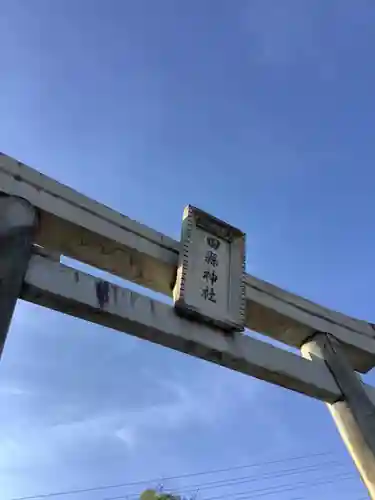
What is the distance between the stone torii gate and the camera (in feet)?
15.5

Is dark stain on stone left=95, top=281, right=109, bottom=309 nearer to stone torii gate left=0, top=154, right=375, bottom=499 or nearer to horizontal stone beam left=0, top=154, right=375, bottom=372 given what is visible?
stone torii gate left=0, top=154, right=375, bottom=499

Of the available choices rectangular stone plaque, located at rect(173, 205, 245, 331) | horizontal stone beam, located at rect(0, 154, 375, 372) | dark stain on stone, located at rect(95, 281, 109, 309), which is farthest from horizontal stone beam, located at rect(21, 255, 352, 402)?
horizontal stone beam, located at rect(0, 154, 375, 372)

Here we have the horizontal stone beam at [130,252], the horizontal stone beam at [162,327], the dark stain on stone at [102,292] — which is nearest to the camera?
the horizontal stone beam at [162,327]

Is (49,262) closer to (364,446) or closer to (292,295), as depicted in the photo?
(292,295)

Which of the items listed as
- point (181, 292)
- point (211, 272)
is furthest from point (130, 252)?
point (211, 272)

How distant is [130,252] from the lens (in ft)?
17.9

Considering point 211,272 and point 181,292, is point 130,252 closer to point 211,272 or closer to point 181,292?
point 181,292

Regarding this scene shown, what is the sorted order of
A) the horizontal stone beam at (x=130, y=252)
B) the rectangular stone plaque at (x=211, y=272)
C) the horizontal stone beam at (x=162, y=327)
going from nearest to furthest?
the horizontal stone beam at (x=162, y=327), the horizontal stone beam at (x=130, y=252), the rectangular stone plaque at (x=211, y=272)

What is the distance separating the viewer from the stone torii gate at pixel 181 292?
4715mm

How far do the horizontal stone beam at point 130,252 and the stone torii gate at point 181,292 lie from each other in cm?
1

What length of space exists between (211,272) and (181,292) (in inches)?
20.2

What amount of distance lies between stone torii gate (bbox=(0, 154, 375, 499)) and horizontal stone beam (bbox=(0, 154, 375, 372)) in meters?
0.01

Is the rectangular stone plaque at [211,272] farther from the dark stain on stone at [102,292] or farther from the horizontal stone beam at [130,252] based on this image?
the dark stain on stone at [102,292]

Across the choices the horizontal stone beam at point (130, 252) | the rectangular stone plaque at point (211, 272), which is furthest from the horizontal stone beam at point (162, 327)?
the horizontal stone beam at point (130, 252)
